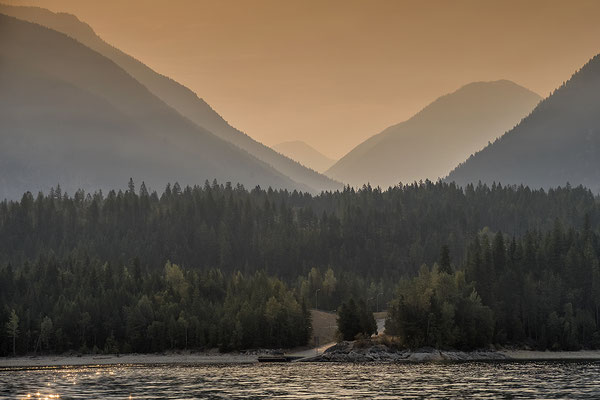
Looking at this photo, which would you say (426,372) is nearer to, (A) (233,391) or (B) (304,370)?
(B) (304,370)

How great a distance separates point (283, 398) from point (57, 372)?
73200mm

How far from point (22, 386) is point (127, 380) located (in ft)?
58.5

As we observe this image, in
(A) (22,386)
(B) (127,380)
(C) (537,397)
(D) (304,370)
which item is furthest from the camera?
(D) (304,370)

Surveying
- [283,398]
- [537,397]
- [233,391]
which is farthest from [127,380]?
[537,397]

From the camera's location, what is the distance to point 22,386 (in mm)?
150875

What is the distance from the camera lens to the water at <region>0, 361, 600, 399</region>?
440ft

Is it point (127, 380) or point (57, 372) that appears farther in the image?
point (57, 372)

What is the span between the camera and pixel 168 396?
132000 mm

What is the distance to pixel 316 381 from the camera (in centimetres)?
15500

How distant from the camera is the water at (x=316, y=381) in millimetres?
134000

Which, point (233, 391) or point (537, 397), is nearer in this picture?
point (537, 397)

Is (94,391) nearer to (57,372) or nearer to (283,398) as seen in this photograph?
(283,398)

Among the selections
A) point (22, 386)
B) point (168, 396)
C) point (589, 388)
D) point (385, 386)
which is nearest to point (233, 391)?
point (168, 396)

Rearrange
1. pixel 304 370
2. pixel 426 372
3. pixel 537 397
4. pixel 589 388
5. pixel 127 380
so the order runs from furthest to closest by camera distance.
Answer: pixel 304 370
pixel 426 372
pixel 127 380
pixel 589 388
pixel 537 397
